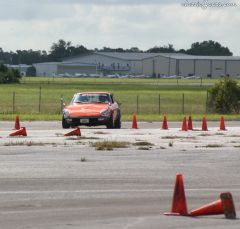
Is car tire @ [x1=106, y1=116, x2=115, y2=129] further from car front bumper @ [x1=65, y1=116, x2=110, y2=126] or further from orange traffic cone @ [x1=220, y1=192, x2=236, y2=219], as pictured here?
orange traffic cone @ [x1=220, y1=192, x2=236, y2=219]

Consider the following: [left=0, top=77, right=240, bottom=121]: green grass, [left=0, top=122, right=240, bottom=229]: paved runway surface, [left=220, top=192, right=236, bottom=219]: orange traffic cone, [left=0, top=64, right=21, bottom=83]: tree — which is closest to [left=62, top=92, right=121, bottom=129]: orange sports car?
[left=0, top=122, right=240, bottom=229]: paved runway surface

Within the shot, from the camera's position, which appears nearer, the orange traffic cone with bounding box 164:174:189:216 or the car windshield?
the orange traffic cone with bounding box 164:174:189:216

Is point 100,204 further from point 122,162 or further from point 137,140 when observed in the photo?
point 137,140

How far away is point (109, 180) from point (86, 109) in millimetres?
17497

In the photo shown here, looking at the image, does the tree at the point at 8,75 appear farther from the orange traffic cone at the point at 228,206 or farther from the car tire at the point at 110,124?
the orange traffic cone at the point at 228,206

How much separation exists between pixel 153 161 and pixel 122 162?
0.72 metres

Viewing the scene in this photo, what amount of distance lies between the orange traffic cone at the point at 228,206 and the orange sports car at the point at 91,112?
21.8 metres

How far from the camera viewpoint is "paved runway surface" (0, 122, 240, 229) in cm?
1198

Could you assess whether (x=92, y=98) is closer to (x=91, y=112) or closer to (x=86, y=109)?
(x=86, y=109)

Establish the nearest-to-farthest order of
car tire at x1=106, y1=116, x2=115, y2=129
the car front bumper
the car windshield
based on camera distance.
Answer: the car front bumper
car tire at x1=106, y1=116, x2=115, y2=129
the car windshield

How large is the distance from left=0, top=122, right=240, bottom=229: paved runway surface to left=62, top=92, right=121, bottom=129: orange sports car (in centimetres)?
603

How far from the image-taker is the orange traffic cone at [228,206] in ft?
38.1

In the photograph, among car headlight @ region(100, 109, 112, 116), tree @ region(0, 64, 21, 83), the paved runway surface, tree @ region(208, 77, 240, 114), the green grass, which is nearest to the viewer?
the paved runway surface

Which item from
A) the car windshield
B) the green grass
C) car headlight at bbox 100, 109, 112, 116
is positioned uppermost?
the car windshield
